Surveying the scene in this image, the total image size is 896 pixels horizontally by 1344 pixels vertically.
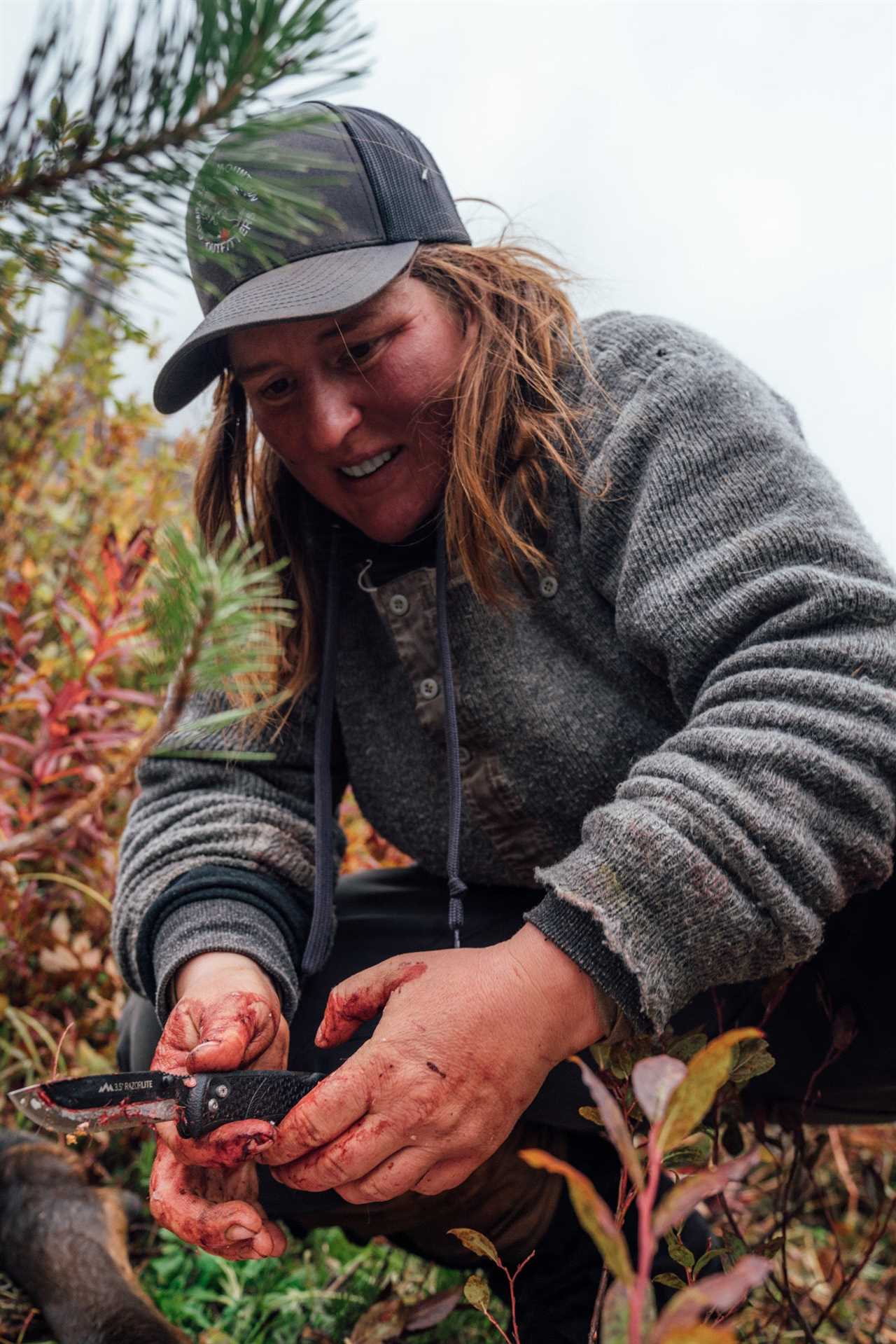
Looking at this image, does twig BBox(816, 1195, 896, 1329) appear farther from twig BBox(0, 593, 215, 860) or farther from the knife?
twig BBox(0, 593, 215, 860)

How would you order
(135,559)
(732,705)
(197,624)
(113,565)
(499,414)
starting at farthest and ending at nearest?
(135,559) → (113,565) → (499,414) → (732,705) → (197,624)

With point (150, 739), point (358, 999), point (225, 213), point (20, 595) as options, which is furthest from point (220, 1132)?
point (20, 595)

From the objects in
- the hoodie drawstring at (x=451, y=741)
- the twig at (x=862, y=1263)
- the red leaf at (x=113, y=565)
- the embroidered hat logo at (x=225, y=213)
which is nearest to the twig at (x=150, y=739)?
the embroidered hat logo at (x=225, y=213)

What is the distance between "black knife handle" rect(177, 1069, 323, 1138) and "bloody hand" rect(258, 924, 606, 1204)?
0.14 ft

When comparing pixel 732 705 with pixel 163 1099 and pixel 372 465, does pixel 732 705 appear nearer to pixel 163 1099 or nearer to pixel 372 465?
pixel 372 465

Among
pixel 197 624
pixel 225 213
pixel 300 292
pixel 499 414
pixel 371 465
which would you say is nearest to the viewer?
pixel 197 624

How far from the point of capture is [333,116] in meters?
0.69

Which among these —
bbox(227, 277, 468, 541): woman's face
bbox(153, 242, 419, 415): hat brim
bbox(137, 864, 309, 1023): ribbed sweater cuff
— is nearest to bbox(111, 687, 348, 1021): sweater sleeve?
bbox(137, 864, 309, 1023): ribbed sweater cuff

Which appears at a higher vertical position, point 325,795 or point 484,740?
point 484,740

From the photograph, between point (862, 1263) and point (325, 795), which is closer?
point (862, 1263)

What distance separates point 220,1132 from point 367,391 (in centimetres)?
102

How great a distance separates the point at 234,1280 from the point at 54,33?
183 centimetres

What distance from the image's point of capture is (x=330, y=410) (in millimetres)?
1494

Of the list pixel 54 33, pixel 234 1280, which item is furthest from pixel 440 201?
pixel 234 1280
